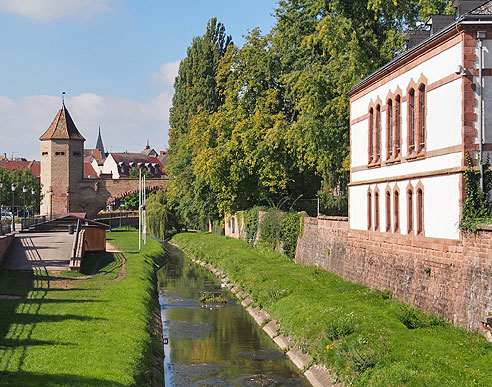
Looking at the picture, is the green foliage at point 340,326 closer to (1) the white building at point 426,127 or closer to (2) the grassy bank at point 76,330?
(1) the white building at point 426,127

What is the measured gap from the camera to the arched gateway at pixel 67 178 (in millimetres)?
92875

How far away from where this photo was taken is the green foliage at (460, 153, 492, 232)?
19.0 metres

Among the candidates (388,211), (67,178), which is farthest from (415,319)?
(67,178)

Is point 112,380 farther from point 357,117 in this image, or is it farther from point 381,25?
point 381,25

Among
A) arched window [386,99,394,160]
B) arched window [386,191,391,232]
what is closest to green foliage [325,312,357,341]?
arched window [386,191,391,232]

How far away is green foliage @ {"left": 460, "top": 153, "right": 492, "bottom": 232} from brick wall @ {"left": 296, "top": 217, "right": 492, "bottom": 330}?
0.59 meters

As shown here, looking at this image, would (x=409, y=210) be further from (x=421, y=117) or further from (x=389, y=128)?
(x=389, y=128)

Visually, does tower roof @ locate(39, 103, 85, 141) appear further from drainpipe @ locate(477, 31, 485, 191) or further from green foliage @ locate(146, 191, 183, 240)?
drainpipe @ locate(477, 31, 485, 191)

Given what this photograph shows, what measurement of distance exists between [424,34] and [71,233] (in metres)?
31.5

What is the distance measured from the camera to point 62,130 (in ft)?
308

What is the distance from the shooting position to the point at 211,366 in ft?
67.7

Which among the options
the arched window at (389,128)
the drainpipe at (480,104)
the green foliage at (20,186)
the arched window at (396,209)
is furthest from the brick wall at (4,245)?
the green foliage at (20,186)

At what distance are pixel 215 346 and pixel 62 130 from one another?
75.3 meters

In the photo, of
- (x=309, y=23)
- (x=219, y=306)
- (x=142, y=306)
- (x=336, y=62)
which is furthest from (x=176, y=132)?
(x=142, y=306)
